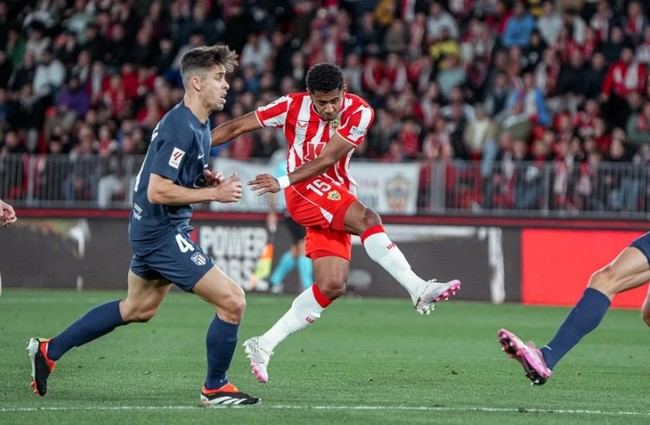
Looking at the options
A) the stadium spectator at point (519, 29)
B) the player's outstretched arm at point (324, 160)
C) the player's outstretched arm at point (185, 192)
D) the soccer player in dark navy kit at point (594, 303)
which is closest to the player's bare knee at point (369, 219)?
the player's outstretched arm at point (324, 160)

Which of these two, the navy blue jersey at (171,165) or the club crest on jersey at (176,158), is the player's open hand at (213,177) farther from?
the club crest on jersey at (176,158)

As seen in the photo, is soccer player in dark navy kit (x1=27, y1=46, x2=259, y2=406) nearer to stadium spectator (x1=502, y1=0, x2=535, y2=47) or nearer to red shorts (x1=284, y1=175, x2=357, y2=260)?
red shorts (x1=284, y1=175, x2=357, y2=260)

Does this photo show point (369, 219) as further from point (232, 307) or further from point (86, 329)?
point (86, 329)

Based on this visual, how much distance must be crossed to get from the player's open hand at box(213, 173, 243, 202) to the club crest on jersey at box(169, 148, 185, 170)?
30cm

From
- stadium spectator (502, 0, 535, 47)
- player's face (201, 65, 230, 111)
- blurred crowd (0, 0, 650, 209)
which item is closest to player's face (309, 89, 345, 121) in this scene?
player's face (201, 65, 230, 111)

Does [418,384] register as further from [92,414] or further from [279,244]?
[279,244]

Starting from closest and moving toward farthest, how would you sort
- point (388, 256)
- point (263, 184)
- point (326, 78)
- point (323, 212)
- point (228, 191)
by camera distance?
1. point (228, 191)
2. point (263, 184)
3. point (326, 78)
4. point (388, 256)
5. point (323, 212)

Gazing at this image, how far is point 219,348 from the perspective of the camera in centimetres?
888

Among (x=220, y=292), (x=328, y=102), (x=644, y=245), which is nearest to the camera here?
(x=220, y=292)

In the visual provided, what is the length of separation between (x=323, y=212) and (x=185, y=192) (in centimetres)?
235

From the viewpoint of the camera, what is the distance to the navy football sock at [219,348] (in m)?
8.87

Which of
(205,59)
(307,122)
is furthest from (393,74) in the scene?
(205,59)

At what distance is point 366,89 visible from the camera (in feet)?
78.6

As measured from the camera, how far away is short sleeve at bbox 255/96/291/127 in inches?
422
